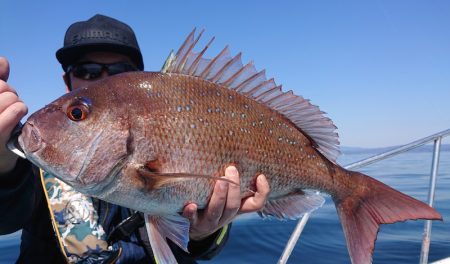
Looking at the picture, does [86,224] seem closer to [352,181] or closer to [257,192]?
[257,192]

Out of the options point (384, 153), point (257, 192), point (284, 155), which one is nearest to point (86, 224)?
point (257, 192)

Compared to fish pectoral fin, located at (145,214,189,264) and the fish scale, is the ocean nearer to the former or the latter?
the fish scale

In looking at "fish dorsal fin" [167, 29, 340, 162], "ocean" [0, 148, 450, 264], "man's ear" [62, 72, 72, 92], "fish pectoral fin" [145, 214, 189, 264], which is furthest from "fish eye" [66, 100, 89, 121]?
"ocean" [0, 148, 450, 264]

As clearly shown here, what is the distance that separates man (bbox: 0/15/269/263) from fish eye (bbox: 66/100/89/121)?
20 cm

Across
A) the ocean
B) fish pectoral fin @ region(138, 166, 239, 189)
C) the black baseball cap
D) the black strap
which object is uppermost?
the black baseball cap

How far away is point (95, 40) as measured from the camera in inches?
117

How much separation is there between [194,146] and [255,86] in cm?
67

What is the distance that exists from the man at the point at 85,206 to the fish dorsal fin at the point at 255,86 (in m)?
0.57

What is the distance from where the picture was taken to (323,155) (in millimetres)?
2387

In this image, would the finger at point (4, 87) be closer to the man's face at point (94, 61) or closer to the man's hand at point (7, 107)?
the man's hand at point (7, 107)

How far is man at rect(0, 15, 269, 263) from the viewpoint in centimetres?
192

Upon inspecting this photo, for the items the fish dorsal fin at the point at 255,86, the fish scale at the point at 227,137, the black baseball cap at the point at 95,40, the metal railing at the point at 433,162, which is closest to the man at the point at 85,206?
the black baseball cap at the point at 95,40

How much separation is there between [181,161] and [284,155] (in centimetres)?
72

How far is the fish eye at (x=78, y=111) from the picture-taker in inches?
68.1
